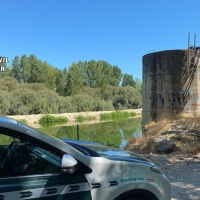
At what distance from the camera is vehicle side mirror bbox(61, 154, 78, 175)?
214cm

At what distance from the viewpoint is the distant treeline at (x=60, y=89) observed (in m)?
40.1

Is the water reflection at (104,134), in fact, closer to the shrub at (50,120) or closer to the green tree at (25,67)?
the shrub at (50,120)

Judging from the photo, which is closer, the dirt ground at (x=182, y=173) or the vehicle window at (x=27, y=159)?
the vehicle window at (x=27, y=159)

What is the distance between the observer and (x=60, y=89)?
52.9 meters

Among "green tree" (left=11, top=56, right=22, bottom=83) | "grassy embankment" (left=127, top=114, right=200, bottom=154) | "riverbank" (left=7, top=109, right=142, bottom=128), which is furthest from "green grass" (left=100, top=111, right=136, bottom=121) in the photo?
"grassy embankment" (left=127, top=114, right=200, bottom=154)

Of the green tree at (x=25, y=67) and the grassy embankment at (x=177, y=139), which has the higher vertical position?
the green tree at (x=25, y=67)

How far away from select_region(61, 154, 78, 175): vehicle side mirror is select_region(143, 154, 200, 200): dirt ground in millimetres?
2832

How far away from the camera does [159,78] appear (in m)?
15.3

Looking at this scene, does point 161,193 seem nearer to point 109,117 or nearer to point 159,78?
point 159,78

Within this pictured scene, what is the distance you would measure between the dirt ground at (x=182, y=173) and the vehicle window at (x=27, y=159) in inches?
114

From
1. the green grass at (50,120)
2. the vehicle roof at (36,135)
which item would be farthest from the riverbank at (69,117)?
the vehicle roof at (36,135)

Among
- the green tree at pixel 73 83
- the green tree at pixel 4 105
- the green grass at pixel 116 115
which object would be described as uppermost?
the green tree at pixel 73 83

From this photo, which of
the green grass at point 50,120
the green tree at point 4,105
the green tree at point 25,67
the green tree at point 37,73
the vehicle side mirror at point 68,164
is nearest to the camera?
the vehicle side mirror at point 68,164

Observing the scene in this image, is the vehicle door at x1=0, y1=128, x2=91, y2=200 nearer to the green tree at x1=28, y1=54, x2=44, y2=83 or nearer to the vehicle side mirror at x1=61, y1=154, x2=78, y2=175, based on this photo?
the vehicle side mirror at x1=61, y1=154, x2=78, y2=175
